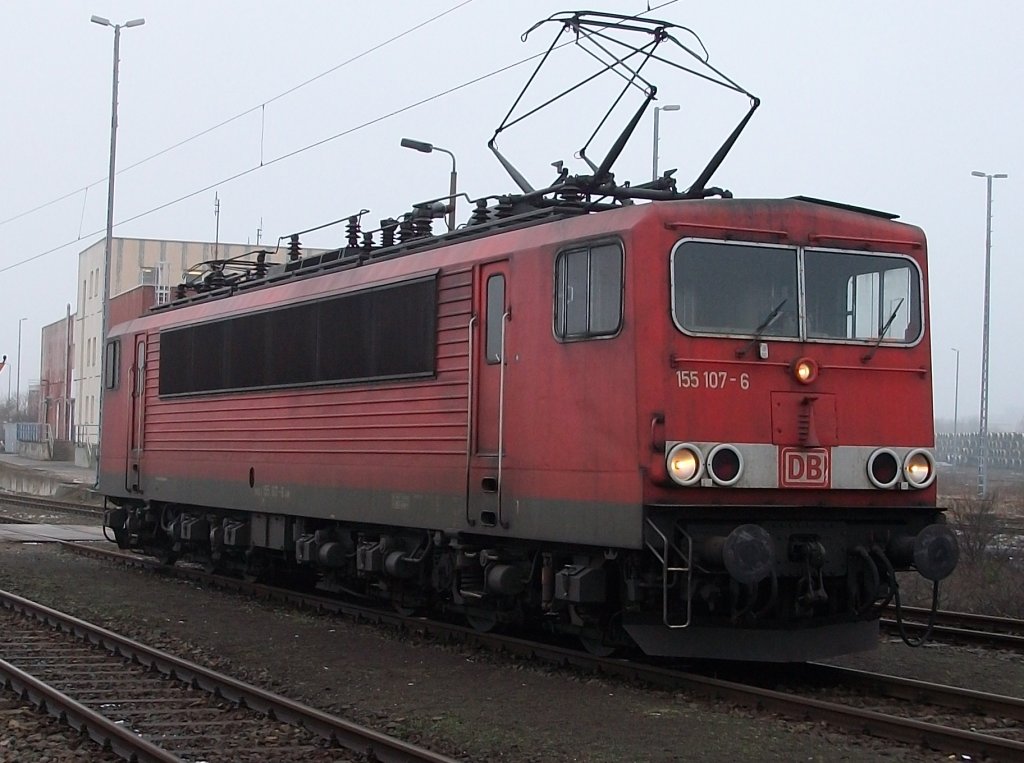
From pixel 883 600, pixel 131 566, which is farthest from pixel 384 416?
pixel 131 566

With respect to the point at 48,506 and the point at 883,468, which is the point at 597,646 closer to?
the point at 883,468

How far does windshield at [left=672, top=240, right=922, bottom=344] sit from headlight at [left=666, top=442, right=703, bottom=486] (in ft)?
2.84

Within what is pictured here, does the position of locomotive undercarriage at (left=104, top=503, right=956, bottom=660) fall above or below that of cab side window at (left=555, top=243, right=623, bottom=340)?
below

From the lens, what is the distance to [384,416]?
1292cm

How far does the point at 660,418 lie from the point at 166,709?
12.9 ft

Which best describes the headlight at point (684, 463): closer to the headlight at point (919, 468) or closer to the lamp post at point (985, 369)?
the headlight at point (919, 468)

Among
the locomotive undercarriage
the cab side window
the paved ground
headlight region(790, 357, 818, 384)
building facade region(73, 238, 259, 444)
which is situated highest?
building facade region(73, 238, 259, 444)

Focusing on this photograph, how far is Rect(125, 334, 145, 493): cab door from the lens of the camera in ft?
62.5

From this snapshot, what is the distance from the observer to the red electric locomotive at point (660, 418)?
9.72 m

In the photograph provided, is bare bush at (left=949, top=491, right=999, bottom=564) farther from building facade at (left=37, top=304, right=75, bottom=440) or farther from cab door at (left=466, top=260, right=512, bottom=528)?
building facade at (left=37, top=304, right=75, bottom=440)

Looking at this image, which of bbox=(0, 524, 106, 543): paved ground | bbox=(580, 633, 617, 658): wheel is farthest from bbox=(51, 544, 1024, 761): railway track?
bbox=(0, 524, 106, 543): paved ground

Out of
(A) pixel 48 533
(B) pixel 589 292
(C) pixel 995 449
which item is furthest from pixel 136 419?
(C) pixel 995 449

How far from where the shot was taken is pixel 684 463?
9.59 metres

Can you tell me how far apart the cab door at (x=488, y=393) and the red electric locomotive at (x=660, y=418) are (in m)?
0.02
